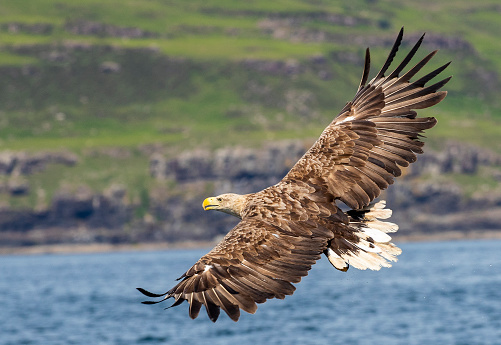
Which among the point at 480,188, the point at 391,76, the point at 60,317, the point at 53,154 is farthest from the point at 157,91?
the point at 391,76

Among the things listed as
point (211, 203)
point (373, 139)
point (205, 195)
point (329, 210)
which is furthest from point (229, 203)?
point (205, 195)

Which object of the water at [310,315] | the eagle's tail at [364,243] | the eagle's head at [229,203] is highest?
the water at [310,315]

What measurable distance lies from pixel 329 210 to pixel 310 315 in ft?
127

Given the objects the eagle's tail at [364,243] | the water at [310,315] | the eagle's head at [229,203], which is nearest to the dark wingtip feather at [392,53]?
the eagle's tail at [364,243]

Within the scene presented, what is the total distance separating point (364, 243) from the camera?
44.7 ft

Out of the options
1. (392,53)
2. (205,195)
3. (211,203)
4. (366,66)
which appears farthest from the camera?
(205,195)

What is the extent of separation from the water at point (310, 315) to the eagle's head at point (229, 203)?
21.6 meters

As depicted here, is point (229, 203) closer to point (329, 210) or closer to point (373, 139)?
point (329, 210)

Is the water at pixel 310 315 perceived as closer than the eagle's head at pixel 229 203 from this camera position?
No

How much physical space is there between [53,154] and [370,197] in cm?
16660

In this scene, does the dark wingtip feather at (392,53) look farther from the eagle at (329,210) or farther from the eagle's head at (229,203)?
the eagle's head at (229,203)

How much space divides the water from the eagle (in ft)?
73.5

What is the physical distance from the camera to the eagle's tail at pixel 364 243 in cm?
1338

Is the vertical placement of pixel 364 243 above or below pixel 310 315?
below
